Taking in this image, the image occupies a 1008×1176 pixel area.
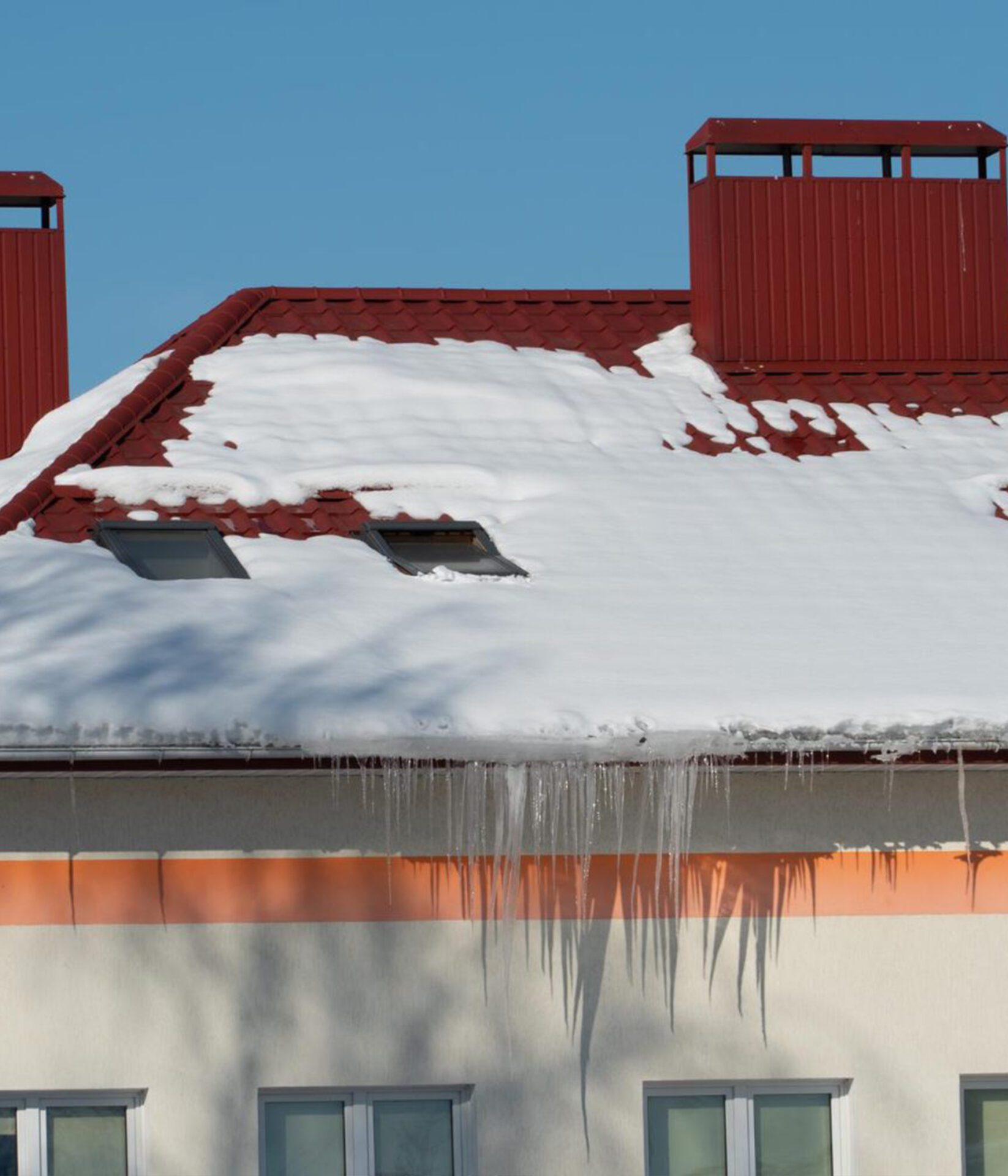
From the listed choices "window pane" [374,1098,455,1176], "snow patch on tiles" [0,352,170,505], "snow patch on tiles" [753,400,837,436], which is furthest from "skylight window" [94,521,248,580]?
"snow patch on tiles" [753,400,837,436]

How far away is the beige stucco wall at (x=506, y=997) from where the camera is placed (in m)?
6.72

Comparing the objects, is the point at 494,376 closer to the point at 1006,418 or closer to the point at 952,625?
the point at 1006,418

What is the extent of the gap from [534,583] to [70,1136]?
2693mm

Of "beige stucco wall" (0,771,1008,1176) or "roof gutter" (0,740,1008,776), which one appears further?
"beige stucco wall" (0,771,1008,1176)

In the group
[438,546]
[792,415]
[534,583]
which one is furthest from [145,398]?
[792,415]

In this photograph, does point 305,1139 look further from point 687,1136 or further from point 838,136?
point 838,136

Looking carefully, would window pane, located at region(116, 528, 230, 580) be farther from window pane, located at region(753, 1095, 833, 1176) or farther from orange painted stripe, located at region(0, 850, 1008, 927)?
window pane, located at region(753, 1095, 833, 1176)

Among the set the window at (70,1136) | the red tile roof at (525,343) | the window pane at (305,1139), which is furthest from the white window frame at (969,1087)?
the red tile roof at (525,343)

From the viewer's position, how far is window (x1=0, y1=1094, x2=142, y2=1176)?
673 centimetres

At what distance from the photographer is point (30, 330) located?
11586 millimetres

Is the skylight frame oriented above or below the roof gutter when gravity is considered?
above

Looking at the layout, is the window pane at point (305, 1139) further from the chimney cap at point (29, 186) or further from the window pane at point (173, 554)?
the chimney cap at point (29, 186)

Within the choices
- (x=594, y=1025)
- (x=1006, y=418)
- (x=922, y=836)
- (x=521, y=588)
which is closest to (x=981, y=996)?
(x=922, y=836)

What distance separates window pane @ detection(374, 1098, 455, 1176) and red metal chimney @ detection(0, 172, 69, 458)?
5.79m
